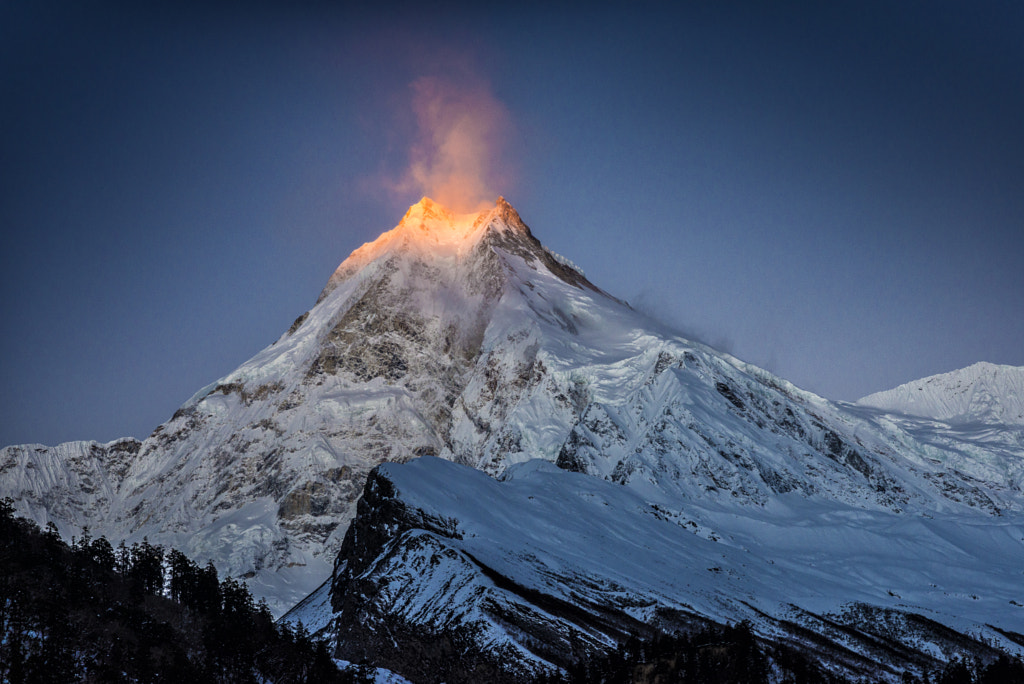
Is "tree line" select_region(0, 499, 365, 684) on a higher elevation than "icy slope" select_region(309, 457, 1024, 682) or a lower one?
lower

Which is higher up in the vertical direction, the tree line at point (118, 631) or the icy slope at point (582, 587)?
the icy slope at point (582, 587)

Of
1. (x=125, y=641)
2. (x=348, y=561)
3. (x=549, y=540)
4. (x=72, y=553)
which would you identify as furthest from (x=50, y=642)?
(x=549, y=540)

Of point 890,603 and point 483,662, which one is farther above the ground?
point 890,603

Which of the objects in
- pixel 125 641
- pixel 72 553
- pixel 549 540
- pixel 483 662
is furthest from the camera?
pixel 549 540

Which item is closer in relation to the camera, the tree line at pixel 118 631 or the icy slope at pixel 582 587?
the tree line at pixel 118 631

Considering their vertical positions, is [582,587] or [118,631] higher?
[582,587]

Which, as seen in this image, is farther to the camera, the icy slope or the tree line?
the icy slope

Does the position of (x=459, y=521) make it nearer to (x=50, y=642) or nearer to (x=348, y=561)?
(x=348, y=561)

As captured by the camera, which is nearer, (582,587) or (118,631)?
(118,631)
